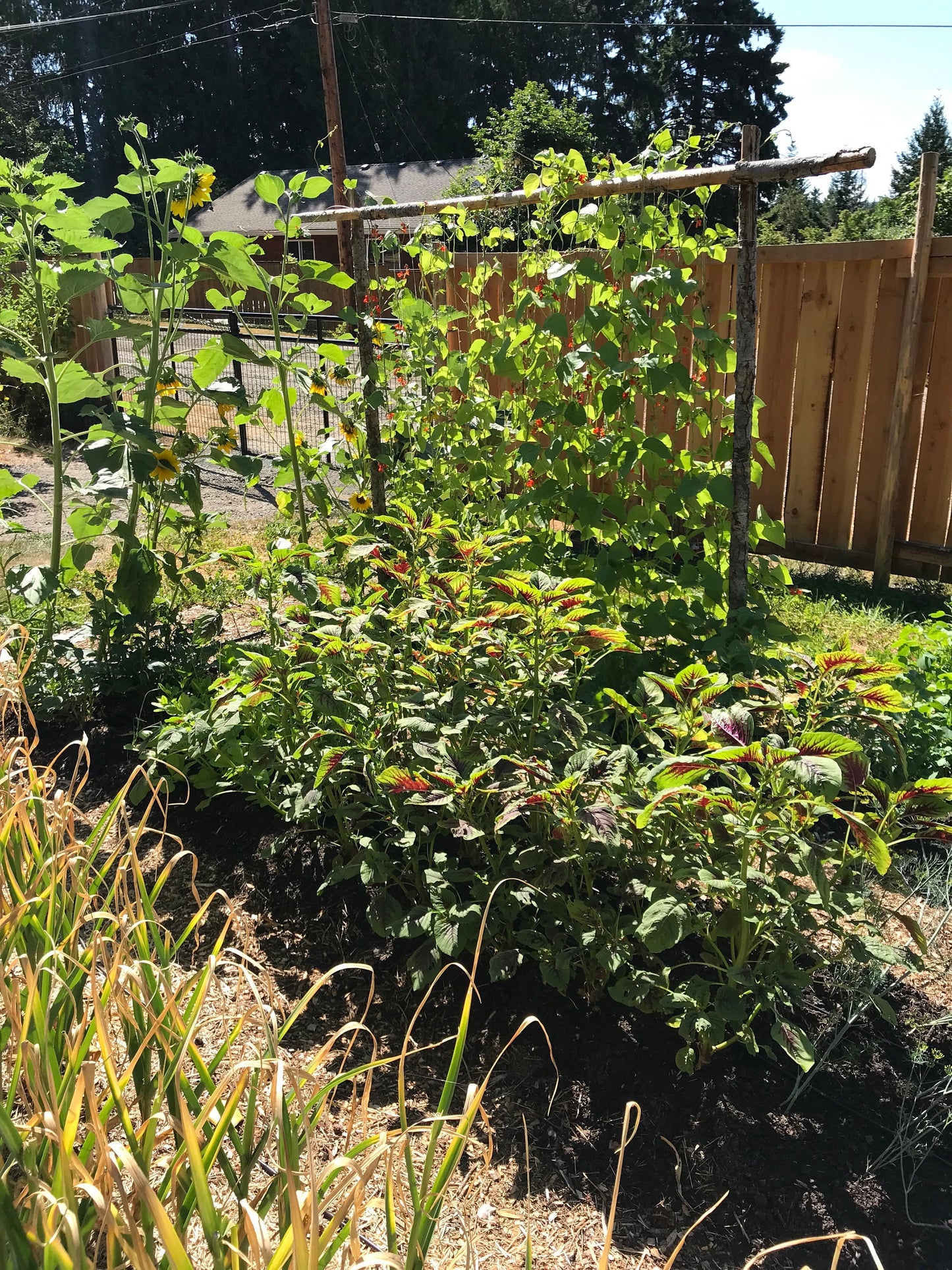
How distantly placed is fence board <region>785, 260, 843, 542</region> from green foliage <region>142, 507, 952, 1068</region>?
114 inches

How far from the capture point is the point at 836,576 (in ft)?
17.0

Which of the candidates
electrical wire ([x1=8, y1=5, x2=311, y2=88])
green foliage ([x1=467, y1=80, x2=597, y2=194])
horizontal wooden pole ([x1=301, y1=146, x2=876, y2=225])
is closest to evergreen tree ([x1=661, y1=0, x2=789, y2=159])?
green foliage ([x1=467, y1=80, x2=597, y2=194])

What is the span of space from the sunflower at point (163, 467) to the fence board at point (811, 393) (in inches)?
135

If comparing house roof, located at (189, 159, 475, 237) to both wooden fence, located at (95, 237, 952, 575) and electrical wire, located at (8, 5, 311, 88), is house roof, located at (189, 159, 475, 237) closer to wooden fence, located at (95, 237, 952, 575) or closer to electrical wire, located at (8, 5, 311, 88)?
electrical wire, located at (8, 5, 311, 88)

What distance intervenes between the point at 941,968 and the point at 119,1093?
1766mm

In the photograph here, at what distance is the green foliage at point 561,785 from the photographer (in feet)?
5.48

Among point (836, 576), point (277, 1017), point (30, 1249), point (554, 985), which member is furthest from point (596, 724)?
point (836, 576)

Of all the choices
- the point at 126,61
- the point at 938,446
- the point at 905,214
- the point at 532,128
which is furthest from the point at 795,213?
the point at 938,446

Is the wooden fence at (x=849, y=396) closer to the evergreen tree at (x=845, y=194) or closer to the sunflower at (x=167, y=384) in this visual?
the sunflower at (x=167, y=384)

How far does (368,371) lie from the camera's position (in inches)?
147

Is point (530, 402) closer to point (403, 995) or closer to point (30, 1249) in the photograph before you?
point (403, 995)

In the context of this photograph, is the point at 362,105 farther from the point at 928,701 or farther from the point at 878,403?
the point at 928,701

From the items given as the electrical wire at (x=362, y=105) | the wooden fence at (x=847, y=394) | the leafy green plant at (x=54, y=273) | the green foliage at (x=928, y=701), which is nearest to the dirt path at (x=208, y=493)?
the leafy green plant at (x=54, y=273)

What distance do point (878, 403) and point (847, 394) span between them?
0.54 ft
